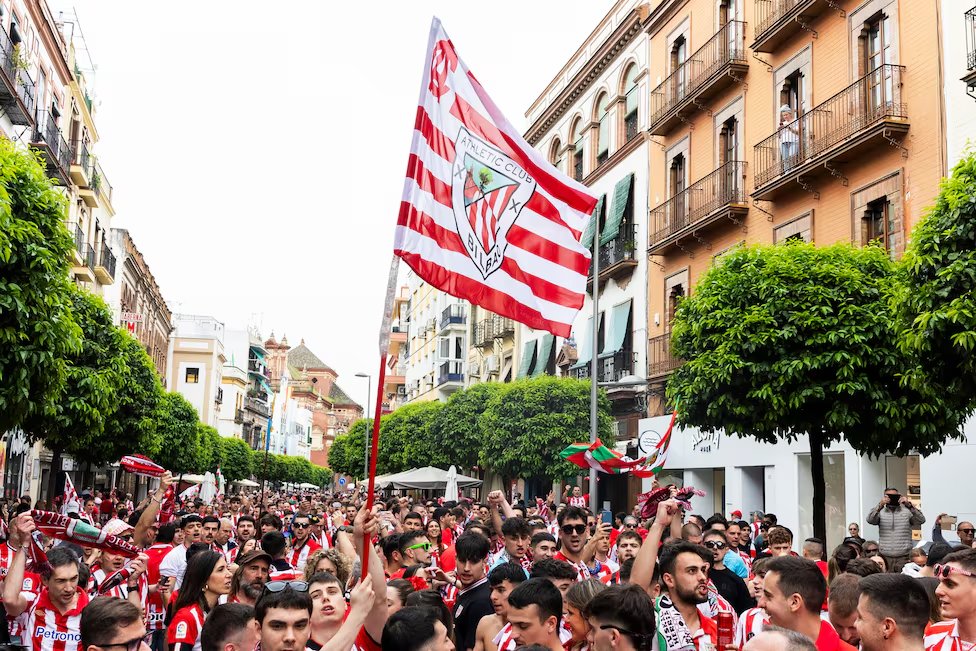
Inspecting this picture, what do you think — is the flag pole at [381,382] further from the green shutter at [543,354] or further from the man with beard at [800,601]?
the green shutter at [543,354]

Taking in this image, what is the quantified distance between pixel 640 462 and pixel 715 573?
26.5 ft

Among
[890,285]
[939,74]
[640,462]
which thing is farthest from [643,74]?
[640,462]

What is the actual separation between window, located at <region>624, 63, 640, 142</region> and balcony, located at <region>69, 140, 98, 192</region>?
843 inches

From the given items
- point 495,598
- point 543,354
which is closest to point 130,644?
point 495,598

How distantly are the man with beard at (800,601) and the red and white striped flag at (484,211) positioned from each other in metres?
3.29

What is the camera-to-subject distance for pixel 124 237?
183 feet

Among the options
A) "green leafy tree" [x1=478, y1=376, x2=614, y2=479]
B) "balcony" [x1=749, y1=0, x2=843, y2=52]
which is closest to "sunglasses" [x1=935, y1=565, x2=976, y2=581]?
"balcony" [x1=749, y1=0, x2=843, y2=52]

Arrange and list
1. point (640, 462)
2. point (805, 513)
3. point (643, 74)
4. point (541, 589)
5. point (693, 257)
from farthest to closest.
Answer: point (643, 74) < point (693, 257) < point (805, 513) < point (640, 462) < point (541, 589)

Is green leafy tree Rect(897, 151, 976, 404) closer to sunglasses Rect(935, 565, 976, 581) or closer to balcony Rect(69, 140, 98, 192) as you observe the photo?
sunglasses Rect(935, 565, 976, 581)

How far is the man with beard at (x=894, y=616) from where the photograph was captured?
5113 millimetres

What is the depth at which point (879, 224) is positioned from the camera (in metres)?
23.1

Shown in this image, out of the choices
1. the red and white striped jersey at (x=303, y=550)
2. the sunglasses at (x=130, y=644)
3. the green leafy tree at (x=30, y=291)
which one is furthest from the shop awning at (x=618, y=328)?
the sunglasses at (x=130, y=644)

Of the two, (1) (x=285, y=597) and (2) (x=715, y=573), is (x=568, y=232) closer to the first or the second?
(2) (x=715, y=573)

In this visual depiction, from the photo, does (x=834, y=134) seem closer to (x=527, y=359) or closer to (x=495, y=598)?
(x=495, y=598)
